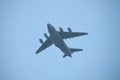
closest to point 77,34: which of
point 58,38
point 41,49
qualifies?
point 58,38

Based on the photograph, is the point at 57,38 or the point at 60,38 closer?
the point at 57,38

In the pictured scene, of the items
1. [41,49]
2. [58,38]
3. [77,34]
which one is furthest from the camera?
[41,49]

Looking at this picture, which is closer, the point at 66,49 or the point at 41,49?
the point at 66,49

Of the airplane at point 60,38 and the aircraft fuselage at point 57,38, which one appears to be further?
the airplane at point 60,38

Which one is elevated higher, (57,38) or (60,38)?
(60,38)

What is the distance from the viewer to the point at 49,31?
2415 inches

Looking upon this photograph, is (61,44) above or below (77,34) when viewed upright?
below

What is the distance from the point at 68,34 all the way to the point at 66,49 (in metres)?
4.81

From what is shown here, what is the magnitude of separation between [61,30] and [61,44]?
12.3 ft

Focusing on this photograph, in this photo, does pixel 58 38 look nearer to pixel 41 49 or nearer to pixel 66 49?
pixel 66 49

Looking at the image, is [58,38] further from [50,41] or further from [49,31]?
[50,41]

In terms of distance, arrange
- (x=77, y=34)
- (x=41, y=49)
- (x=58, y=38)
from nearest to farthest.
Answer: (x=58, y=38) < (x=77, y=34) < (x=41, y=49)

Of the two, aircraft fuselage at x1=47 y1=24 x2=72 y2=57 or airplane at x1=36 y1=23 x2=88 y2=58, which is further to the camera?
airplane at x1=36 y1=23 x2=88 y2=58

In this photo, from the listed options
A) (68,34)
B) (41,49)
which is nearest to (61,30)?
(68,34)
